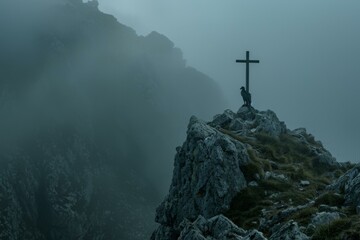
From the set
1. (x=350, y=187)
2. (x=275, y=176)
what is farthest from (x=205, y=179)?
(x=350, y=187)

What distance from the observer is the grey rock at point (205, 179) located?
92.6 feet

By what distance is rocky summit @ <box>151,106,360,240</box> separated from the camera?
764 inches

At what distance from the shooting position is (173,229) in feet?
99.8

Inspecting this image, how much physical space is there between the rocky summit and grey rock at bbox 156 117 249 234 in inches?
2.5

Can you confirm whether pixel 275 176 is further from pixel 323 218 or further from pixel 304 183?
pixel 323 218

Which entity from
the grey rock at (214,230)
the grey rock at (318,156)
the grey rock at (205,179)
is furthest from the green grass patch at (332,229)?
the grey rock at (318,156)

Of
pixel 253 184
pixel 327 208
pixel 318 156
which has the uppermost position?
pixel 318 156

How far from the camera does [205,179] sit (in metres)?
30.0

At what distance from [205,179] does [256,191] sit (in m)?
3.93

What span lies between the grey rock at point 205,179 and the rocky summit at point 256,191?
0.06m

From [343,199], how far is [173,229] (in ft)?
41.0

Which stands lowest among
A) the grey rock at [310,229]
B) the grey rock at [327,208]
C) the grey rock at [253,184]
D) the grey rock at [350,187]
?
the grey rock at [310,229]

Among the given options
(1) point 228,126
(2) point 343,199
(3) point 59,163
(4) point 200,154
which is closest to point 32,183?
(3) point 59,163

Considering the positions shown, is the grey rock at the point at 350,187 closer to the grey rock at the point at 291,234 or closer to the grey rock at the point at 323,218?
the grey rock at the point at 323,218
